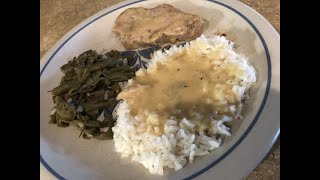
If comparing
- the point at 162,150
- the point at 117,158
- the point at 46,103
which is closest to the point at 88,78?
the point at 46,103

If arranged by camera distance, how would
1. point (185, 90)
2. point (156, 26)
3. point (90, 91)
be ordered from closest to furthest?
point (185, 90), point (90, 91), point (156, 26)

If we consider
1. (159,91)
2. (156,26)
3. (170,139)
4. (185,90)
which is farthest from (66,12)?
(170,139)

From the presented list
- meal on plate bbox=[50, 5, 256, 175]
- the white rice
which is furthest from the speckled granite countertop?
the white rice

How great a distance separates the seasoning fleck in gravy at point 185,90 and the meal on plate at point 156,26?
0.76ft

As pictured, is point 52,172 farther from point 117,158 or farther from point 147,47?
point 147,47

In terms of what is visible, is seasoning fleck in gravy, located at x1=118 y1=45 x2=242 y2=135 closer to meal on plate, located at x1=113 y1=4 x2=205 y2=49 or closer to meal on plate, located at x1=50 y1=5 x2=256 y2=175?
meal on plate, located at x1=50 y1=5 x2=256 y2=175

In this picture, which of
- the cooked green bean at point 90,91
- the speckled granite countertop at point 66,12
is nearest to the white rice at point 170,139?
the cooked green bean at point 90,91

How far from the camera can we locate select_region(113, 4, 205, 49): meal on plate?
2488 mm

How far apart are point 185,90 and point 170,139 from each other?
0.31m

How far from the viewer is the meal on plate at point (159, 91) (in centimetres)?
188

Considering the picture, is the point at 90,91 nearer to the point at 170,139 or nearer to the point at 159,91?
the point at 159,91

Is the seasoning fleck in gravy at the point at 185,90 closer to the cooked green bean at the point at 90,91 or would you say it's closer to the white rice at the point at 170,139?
the white rice at the point at 170,139

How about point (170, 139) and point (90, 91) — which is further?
point (90, 91)

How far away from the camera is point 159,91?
2.10 meters
